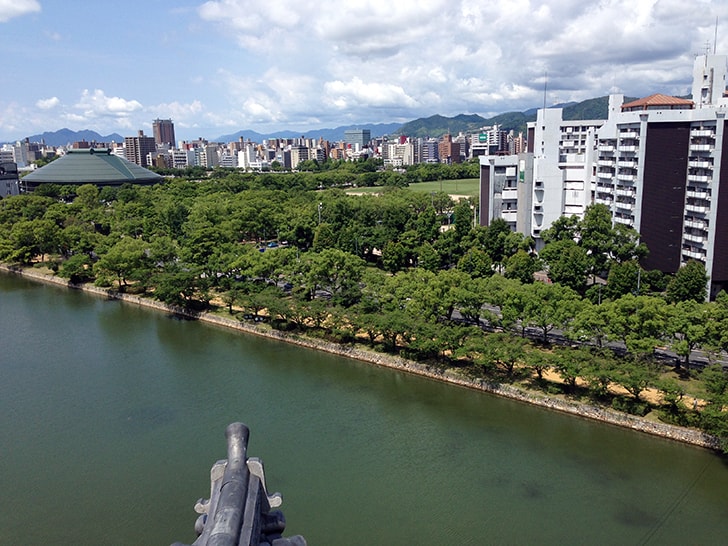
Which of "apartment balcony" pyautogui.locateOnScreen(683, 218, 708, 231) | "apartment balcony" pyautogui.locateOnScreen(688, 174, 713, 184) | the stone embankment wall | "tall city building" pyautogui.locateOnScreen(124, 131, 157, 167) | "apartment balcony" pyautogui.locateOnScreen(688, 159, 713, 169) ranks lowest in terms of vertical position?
the stone embankment wall

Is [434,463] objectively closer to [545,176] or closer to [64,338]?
[64,338]

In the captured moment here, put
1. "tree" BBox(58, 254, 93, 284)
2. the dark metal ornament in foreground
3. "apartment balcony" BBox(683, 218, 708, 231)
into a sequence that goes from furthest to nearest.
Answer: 1. "tree" BBox(58, 254, 93, 284)
2. "apartment balcony" BBox(683, 218, 708, 231)
3. the dark metal ornament in foreground

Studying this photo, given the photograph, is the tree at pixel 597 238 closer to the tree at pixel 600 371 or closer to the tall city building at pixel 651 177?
the tall city building at pixel 651 177

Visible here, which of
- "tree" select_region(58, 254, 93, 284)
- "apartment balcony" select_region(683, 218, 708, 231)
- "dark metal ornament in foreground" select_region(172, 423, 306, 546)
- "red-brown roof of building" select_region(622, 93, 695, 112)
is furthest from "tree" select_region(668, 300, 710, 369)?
"tree" select_region(58, 254, 93, 284)

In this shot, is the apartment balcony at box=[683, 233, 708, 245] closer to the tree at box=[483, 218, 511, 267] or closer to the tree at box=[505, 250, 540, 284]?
the tree at box=[505, 250, 540, 284]

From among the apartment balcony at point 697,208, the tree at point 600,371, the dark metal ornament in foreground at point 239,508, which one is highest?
the apartment balcony at point 697,208

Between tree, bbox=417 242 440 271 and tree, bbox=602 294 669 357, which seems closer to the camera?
tree, bbox=602 294 669 357

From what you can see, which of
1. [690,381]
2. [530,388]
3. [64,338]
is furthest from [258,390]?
[690,381]

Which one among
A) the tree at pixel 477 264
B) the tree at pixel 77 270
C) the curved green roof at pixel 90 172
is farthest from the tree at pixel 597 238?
the curved green roof at pixel 90 172
